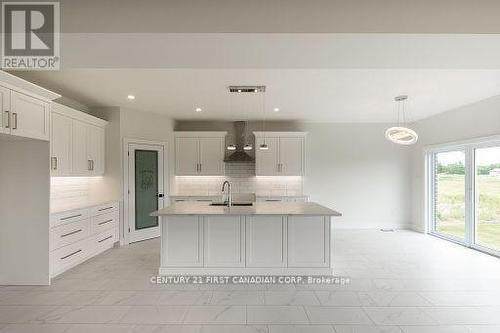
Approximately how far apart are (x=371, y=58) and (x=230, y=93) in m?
2.53

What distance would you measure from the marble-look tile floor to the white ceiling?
9.13 ft

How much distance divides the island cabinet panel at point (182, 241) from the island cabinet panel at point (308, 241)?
1.27 metres

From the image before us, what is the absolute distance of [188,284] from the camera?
12.2ft

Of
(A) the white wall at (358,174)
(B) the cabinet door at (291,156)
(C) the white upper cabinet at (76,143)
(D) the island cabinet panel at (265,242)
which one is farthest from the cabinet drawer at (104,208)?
(A) the white wall at (358,174)

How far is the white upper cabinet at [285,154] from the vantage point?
6828mm

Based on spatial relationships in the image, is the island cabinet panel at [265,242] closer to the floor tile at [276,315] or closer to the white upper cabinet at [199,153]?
the floor tile at [276,315]

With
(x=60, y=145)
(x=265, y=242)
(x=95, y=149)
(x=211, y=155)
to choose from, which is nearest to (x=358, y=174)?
(x=211, y=155)

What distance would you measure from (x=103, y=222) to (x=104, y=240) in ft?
1.07

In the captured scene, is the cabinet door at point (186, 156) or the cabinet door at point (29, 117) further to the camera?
the cabinet door at point (186, 156)

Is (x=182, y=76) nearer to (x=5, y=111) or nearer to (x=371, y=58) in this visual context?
(x=5, y=111)

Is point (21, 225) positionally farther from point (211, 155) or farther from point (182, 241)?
point (211, 155)

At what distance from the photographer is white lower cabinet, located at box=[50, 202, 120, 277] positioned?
3.86 m

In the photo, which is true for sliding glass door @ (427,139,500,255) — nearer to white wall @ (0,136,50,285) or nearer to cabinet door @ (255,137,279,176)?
cabinet door @ (255,137,279,176)

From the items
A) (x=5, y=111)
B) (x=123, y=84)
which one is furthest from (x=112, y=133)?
(x=5, y=111)
